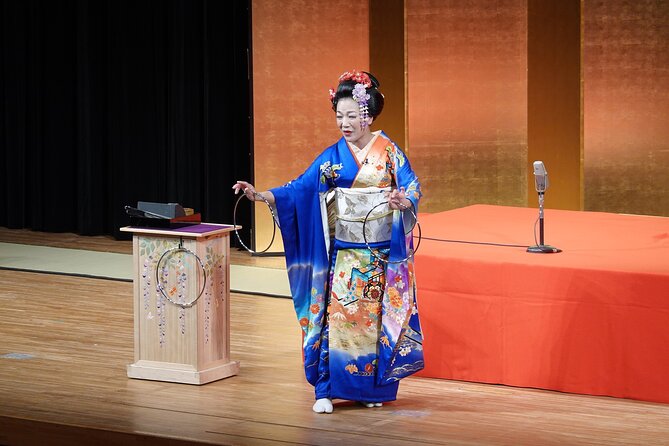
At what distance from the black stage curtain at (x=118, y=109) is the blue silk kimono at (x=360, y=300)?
360cm

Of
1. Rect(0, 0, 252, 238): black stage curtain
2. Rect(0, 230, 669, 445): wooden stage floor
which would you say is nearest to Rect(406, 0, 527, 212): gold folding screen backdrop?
Rect(0, 0, 252, 238): black stage curtain

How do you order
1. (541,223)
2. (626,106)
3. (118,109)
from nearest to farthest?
(541,223) → (626,106) → (118,109)

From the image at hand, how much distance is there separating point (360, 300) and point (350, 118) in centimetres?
68

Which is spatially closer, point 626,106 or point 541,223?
point 541,223

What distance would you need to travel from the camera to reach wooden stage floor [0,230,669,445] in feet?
A: 13.3

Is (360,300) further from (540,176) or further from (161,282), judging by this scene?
(540,176)

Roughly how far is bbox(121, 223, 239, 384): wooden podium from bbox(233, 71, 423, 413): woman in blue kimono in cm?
46

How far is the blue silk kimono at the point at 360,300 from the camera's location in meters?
4.34

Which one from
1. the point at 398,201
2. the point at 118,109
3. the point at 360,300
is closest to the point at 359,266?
the point at 360,300

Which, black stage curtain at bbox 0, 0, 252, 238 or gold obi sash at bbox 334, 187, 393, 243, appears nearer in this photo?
gold obi sash at bbox 334, 187, 393, 243

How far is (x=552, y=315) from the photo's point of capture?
4.60m

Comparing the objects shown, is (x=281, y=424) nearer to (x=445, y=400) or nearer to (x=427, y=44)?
(x=445, y=400)

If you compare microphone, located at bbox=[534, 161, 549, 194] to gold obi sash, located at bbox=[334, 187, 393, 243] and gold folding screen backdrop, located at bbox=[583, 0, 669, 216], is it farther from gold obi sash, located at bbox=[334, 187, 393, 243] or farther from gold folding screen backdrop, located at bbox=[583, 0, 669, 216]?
gold folding screen backdrop, located at bbox=[583, 0, 669, 216]

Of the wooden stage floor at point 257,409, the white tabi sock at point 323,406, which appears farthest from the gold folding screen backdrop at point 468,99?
the white tabi sock at point 323,406
